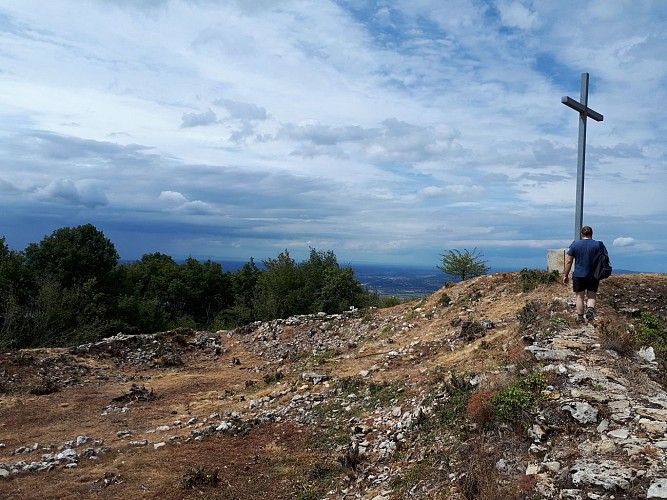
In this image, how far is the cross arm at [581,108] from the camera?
11691 millimetres

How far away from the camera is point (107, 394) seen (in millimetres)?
12969

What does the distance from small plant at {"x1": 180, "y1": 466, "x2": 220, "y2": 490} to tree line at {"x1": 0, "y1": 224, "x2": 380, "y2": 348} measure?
16304mm

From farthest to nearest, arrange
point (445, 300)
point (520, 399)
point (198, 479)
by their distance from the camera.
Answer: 1. point (445, 300)
2. point (198, 479)
3. point (520, 399)

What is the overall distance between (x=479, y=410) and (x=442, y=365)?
4.08 meters

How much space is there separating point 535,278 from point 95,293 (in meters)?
27.2

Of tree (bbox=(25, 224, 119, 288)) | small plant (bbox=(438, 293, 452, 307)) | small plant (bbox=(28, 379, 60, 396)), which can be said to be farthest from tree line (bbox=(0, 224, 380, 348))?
small plant (bbox=(438, 293, 452, 307))

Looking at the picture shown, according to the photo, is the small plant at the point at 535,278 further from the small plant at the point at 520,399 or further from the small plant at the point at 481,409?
the small plant at the point at 481,409

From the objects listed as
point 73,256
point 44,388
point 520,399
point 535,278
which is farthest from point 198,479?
point 73,256

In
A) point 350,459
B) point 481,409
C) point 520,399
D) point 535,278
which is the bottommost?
point 350,459

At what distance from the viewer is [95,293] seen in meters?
30.5

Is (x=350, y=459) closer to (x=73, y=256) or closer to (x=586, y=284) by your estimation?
(x=586, y=284)

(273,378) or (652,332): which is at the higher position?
(652,332)

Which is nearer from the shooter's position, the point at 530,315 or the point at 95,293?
the point at 530,315

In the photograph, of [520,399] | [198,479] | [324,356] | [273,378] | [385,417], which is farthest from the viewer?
[324,356]
